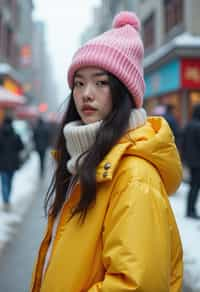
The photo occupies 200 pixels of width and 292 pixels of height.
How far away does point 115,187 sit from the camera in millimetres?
1688

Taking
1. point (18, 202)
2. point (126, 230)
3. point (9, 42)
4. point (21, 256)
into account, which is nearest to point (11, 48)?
Result: point (9, 42)

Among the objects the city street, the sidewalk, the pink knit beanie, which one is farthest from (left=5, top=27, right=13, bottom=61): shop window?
the pink knit beanie

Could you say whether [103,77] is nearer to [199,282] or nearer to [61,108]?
[61,108]

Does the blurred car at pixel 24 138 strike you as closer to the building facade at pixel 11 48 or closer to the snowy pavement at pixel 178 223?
the snowy pavement at pixel 178 223

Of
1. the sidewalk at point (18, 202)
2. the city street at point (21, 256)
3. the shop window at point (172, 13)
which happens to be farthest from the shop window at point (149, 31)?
the city street at point (21, 256)

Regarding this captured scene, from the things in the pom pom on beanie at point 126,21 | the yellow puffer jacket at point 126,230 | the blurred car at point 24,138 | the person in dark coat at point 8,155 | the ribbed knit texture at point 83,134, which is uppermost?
the pom pom on beanie at point 126,21

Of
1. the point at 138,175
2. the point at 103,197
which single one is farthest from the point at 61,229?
the point at 138,175

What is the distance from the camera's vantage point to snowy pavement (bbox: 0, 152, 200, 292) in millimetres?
5473

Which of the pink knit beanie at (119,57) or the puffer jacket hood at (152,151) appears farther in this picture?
the pink knit beanie at (119,57)

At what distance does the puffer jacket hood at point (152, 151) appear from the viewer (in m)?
1.71

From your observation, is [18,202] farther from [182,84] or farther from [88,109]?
[88,109]

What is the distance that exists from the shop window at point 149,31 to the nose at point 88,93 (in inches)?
861

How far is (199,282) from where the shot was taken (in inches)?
198

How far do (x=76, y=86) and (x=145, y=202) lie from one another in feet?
2.23
